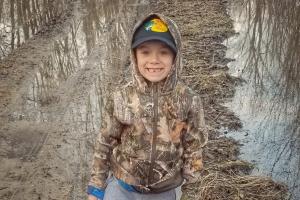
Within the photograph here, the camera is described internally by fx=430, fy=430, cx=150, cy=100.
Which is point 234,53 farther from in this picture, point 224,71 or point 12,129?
point 12,129

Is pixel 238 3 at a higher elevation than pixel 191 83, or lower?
higher

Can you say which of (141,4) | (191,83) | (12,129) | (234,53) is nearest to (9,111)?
(12,129)

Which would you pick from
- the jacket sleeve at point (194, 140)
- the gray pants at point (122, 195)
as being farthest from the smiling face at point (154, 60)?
the gray pants at point (122, 195)

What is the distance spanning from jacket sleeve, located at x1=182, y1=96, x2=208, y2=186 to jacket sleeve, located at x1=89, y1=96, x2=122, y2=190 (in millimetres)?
426

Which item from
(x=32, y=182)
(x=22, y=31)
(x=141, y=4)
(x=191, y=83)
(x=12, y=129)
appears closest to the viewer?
(x=32, y=182)

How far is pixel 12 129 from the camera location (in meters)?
5.43

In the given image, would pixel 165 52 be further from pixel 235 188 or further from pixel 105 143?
pixel 235 188

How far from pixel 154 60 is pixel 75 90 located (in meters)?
4.08

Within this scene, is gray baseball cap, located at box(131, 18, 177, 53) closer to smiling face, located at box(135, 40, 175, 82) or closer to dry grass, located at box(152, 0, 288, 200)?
smiling face, located at box(135, 40, 175, 82)

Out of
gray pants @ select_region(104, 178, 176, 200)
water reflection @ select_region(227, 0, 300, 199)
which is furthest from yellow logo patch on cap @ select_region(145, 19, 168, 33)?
water reflection @ select_region(227, 0, 300, 199)

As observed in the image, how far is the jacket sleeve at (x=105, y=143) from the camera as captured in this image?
8.55 feet

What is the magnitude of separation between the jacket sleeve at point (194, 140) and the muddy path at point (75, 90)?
188 centimetres

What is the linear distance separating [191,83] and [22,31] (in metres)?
3.75

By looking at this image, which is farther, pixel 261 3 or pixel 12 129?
pixel 261 3
